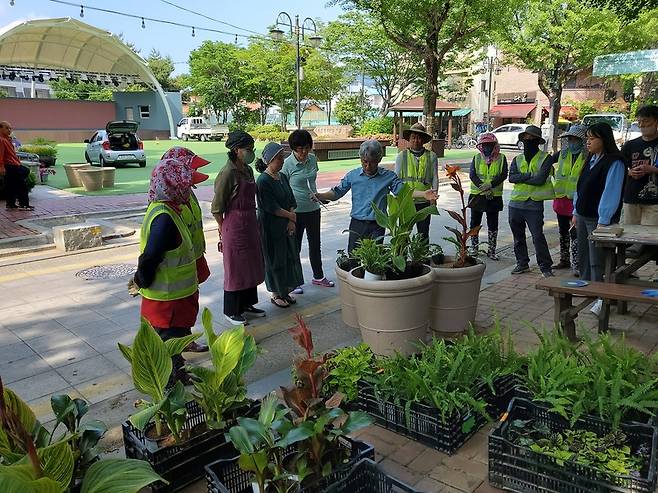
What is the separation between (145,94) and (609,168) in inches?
1733

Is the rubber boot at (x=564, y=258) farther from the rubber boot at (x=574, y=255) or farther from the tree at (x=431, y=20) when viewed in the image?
the tree at (x=431, y=20)

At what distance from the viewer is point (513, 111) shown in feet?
143

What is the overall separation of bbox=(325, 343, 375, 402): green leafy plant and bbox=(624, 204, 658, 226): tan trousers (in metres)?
3.29

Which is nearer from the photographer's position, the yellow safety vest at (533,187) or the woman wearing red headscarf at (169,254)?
the woman wearing red headscarf at (169,254)

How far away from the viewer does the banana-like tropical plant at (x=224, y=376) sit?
2.60m

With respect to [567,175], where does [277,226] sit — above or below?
below

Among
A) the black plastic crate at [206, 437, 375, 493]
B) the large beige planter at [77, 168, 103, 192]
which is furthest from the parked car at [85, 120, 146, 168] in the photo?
the black plastic crate at [206, 437, 375, 493]

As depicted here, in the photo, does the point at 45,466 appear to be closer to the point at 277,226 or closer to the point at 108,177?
the point at 277,226

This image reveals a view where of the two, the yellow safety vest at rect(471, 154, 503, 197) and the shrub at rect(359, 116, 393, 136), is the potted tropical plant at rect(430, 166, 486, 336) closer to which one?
the yellow safety vest at rect(471, 154, 503, 197)

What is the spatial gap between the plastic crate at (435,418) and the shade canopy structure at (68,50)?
101 ft

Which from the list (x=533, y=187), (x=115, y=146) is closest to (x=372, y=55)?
(x=115, y=146)

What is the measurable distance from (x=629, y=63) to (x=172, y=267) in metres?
9.12

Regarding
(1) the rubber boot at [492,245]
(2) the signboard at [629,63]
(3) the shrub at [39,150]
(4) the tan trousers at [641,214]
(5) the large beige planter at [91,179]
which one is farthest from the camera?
(3) the shrub at [39,150]

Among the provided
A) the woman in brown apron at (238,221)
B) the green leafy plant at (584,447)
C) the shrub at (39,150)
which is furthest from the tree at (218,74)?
the green leafy plant at (584,447)
